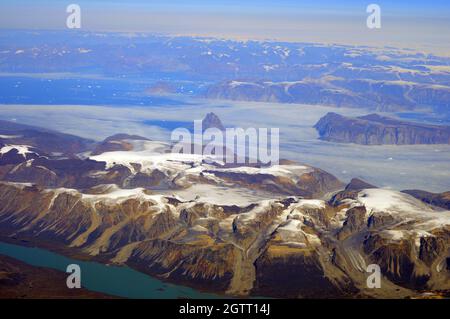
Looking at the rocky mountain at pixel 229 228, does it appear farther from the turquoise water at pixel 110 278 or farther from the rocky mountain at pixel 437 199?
the rocky mountain at pixel 437 199

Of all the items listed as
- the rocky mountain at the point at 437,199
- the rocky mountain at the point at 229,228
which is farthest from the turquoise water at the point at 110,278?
the rocky mountain at the point at 437,199

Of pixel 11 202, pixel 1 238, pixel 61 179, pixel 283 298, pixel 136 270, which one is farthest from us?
pixel 61 179

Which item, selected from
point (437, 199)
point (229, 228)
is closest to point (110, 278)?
point (229, 228)

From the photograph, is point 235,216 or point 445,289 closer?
point 445,289

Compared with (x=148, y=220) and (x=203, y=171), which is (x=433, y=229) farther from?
(x=203, y=171)

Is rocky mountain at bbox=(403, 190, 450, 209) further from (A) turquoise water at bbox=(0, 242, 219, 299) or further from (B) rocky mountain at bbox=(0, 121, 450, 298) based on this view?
(A) turquoise water at bbox=(0, 242, 219, 299)

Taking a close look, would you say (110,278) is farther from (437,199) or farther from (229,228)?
(437,199)

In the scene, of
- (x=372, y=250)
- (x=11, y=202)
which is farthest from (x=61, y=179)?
(x=372, y=250)
